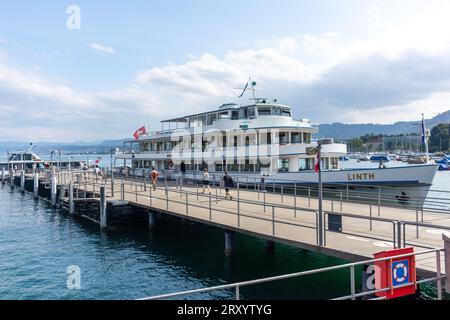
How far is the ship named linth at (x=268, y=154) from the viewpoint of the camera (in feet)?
74.5

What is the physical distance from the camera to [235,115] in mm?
32312

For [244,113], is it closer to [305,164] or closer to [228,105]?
[228,105]

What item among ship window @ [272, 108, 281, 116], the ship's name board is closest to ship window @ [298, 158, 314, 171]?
the ship's name board

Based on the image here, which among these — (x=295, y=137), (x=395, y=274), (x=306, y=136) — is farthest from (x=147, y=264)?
(x=306, y=136)

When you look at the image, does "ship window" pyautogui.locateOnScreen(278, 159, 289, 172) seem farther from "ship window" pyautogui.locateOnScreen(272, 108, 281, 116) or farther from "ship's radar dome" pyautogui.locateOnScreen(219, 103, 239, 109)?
"ship's radar dome" pyautogui.locateOnScreen(219, 103, 239, 109)

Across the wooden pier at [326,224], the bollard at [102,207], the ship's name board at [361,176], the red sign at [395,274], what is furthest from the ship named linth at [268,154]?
the red sign at [395,274]

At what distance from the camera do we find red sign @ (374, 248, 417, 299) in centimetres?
686

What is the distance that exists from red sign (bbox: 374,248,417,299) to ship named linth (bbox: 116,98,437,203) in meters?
15.7

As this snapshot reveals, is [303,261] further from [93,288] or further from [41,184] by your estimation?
[41,184]

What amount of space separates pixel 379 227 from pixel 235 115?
20716 mm

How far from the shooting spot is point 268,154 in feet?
91.7

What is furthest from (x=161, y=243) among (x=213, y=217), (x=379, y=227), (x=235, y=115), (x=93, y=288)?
(x=235, y=115)

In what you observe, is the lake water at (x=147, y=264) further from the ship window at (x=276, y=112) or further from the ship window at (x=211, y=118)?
the ship window at (x=211, y=118)
